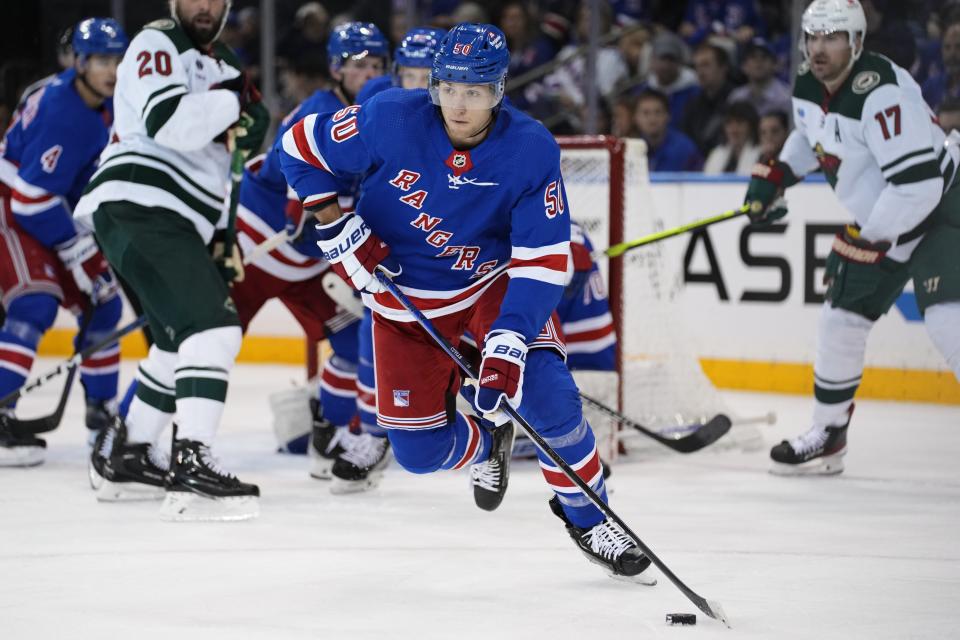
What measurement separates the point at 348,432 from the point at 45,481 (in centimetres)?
87

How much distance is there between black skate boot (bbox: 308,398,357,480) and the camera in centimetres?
414

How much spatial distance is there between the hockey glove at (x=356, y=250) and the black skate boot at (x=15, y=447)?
177 centimetres

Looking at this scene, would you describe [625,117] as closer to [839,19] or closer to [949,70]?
[949,70]

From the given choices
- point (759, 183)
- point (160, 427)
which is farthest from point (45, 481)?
point (759, 183)

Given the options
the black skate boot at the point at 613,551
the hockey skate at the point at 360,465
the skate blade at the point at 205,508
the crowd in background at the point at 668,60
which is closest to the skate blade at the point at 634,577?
the black skate boot at the point at 613,551

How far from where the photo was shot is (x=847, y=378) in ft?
13.8

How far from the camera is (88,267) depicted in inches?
179

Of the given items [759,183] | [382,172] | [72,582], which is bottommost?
[72,582]

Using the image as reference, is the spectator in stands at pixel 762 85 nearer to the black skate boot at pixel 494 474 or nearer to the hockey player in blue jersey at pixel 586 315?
the hockey player in blue jersey at pixel 586 315

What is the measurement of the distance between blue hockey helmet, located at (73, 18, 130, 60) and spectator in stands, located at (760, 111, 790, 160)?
2.80 m

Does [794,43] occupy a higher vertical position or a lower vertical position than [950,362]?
higher

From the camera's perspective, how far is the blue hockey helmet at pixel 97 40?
14.1 ft

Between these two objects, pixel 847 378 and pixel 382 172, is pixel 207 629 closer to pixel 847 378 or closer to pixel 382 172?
pixel 382 172

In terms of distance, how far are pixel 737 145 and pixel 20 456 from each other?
3.25 metres
